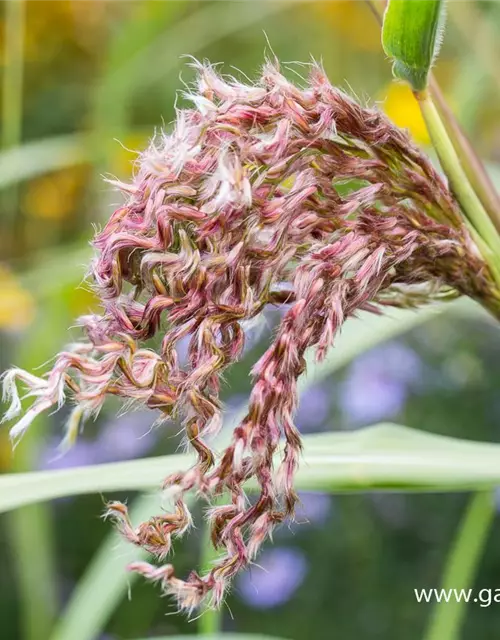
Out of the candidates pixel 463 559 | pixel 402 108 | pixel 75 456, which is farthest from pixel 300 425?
pixel 463 559

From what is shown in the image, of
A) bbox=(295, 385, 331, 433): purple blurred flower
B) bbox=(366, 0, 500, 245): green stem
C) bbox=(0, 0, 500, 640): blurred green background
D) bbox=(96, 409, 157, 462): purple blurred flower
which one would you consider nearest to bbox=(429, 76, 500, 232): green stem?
bbox=(366, 0, 500, 245): green stem

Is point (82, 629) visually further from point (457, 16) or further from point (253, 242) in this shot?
point (457, 16)

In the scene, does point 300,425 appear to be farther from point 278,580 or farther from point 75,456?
point 75,456

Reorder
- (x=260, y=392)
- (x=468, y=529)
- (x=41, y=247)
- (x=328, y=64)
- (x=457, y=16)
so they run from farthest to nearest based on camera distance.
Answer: (x=328, y=64) < (x=41, y=247) < (x=457, y=16) < (x=468, y=529) < (x=260, y=392)

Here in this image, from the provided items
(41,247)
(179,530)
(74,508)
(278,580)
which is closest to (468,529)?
(179,530)

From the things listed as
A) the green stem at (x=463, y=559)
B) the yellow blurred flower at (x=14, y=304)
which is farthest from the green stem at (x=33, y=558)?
the green stem at (x=463, y=559)

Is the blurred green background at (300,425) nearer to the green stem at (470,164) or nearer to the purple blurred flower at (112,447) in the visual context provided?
the purple blurred flower at (112,447)
